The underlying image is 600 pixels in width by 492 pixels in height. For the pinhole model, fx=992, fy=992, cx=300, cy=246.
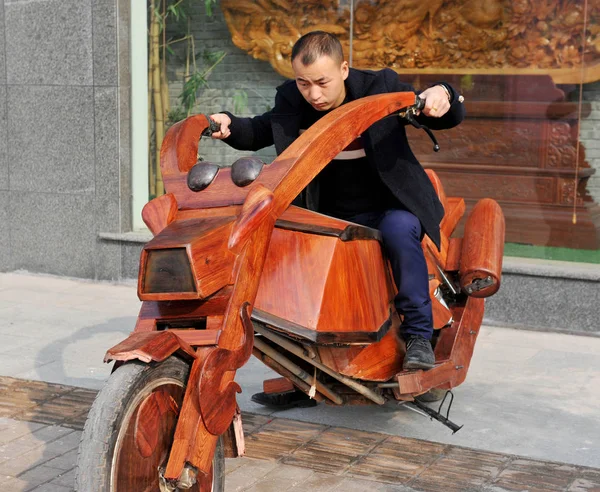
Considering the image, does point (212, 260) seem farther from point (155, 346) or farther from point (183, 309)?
point (155, 346)

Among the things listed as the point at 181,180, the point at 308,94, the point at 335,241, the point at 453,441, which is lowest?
the point at 453,441

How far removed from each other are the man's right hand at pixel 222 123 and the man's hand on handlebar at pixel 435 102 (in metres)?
0.89

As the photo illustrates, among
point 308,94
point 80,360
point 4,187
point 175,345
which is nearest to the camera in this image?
point 175,345

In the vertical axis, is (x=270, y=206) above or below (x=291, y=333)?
above

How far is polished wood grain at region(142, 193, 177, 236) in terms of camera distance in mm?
3262

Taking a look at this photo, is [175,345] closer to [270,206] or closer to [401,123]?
[270,206]

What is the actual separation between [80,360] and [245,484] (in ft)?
6.94

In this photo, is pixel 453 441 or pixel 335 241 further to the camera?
pixel 453 441

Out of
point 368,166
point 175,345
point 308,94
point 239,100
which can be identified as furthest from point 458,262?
point 239,100

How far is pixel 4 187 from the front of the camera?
330 inches

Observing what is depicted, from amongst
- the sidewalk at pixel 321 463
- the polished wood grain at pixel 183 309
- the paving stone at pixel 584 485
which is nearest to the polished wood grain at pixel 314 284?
the polished wood grain at pixel 183 309

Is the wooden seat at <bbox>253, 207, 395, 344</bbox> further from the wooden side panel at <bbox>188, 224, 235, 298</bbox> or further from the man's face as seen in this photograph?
the man's face

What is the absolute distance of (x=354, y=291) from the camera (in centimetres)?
356

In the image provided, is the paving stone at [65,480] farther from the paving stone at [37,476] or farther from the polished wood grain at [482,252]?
the polished wood grain at [482,252]
